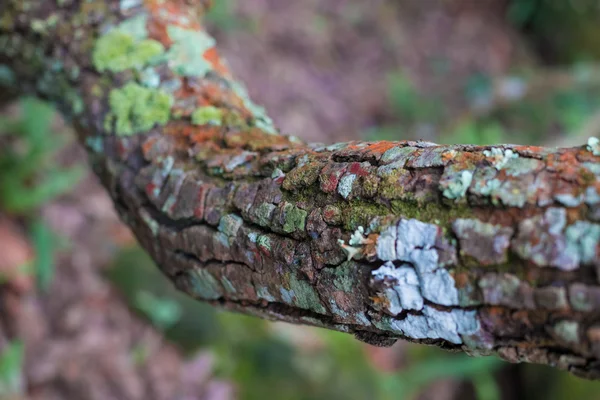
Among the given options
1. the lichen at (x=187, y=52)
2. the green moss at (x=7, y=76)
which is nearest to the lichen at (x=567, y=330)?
the lichen at (x=187, y=52)

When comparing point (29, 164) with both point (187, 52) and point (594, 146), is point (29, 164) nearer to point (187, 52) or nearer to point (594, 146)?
point (187, 52)

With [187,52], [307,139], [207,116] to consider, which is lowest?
[207,116]

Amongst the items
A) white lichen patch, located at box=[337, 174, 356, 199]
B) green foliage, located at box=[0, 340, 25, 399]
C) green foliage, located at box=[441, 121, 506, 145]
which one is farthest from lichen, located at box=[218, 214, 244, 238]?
green foliage, located at box=[441, 121, 506, 145]

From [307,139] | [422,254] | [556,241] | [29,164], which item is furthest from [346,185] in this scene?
[307,139]

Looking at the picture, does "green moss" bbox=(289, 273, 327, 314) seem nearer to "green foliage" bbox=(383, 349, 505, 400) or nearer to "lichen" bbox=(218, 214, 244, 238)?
"lichen" bbox=(218, 214, 244, 238)

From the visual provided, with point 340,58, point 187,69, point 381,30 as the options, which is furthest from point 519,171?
point 381,30

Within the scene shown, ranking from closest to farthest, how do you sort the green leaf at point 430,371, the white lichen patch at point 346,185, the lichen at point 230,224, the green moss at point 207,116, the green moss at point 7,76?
1. the white lichen patch at point 346,185
2. the lichen at point 230,224
3. the green moss at point 207,116
4. the green moss at point 7,76
5. the green leaf at point 430,371

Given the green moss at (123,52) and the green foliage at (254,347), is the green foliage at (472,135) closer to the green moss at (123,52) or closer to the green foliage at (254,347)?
the green foliage at (254,347)
